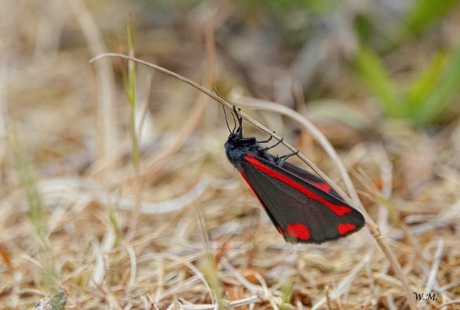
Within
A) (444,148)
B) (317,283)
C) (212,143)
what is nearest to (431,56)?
(444,148)

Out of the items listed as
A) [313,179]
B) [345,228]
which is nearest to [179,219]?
[313,179]

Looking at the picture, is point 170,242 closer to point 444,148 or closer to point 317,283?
point 317,283

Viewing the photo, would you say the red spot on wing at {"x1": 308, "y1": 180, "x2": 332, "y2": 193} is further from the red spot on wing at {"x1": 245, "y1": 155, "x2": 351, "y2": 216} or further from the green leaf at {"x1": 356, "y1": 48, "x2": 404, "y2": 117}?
the green leaf at {"x1": 356, "y1": 48, "x2": 404, "y2": 117}

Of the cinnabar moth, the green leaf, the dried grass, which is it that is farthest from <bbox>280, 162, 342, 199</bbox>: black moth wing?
the green leaf

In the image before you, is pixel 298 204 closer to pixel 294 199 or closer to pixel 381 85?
pixel 294 199

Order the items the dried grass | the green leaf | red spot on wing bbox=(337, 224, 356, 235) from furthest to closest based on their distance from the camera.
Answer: the green leaf → the dried grass → red spot on wing bbox=(337, 224, 356, 235)

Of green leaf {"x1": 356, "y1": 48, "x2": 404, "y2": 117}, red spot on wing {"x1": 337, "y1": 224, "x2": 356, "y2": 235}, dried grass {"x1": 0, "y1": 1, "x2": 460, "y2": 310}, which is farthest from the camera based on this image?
green leaf {"x1": 356, "y1": 48, "x2": 404, "y2": 117}

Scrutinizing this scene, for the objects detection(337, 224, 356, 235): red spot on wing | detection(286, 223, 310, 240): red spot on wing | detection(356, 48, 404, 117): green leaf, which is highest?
detection(356, 48, 404, 117): green leaf

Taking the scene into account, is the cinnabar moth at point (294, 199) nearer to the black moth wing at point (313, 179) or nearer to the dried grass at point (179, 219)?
the black moth wing at point (313, 179)
